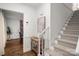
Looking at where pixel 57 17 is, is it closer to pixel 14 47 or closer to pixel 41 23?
pixel 41 23

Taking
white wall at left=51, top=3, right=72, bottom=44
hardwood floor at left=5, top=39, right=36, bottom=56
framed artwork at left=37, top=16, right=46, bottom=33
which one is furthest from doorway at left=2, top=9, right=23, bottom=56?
white wall at left=51, top=3, right=72, bottom=44

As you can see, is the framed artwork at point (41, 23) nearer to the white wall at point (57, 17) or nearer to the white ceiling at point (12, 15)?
the white wall at point (57, 17)

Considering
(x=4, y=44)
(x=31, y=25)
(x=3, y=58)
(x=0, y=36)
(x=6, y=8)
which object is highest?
(x=6, y=8)

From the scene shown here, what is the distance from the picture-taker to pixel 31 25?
1181 mm

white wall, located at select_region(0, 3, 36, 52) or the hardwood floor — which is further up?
white wall, located at select_region(0, 3, 36, 52)

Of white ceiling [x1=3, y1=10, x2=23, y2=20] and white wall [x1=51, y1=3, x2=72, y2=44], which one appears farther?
white wall [x1=51, y1=3, x2=72, y2=44]

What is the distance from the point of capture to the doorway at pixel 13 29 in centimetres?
111

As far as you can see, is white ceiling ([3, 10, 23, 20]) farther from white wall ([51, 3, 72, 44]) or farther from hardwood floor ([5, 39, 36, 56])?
white wall ([51, 3, 72, 44])

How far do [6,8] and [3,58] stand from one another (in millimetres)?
639

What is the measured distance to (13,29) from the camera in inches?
46.3

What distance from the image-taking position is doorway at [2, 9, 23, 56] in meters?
1.11

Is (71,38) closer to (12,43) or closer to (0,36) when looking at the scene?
(12,43)

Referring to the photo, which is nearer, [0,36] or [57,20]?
[0,36]

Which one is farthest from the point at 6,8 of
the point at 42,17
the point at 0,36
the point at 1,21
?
the point at 42,17
